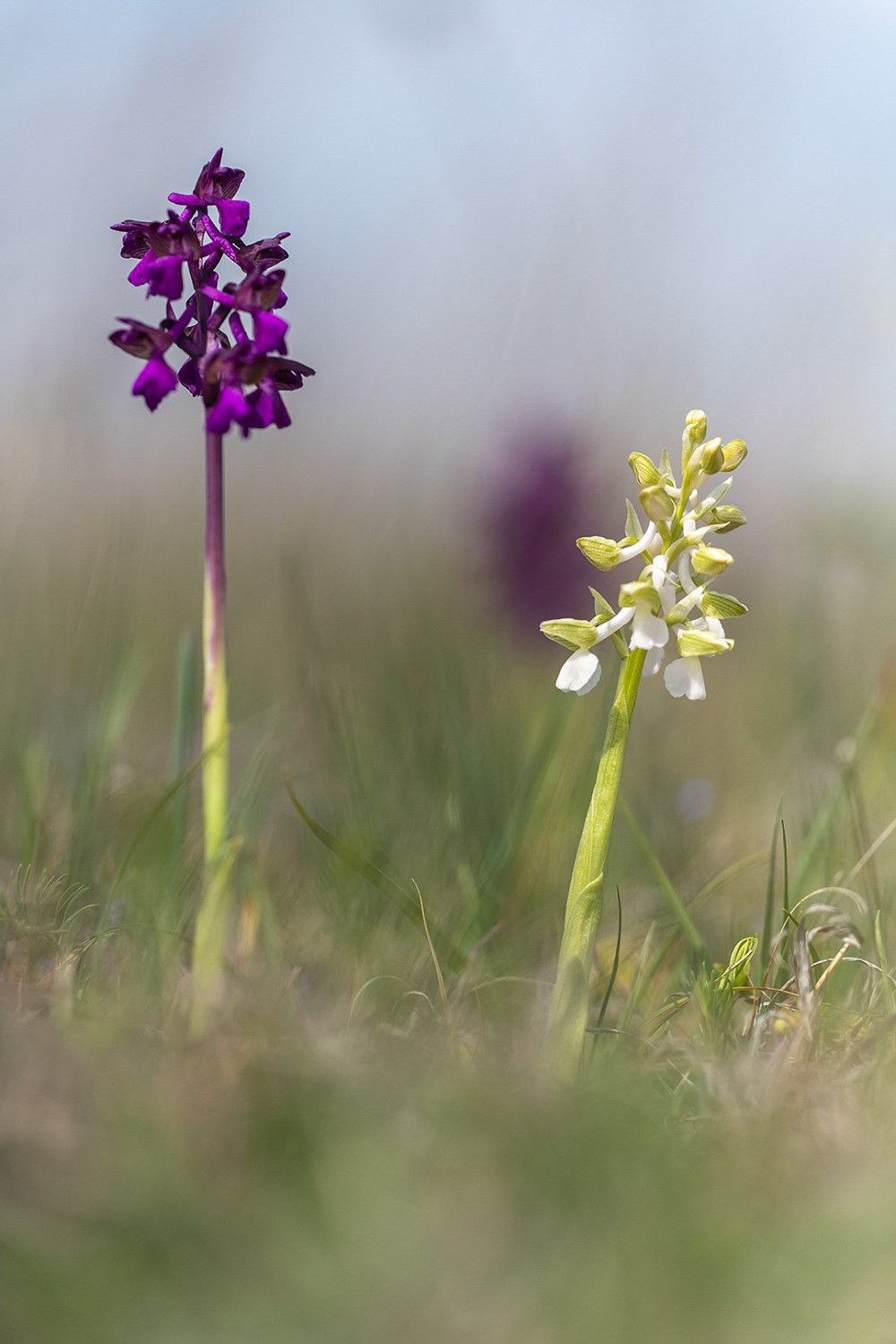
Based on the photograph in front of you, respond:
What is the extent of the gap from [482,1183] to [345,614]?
6.88ft

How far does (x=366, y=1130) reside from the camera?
825 millimetres

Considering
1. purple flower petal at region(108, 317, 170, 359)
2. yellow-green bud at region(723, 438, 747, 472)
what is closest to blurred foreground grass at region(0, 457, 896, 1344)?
yellow-green bud at region(723, 438, 747, 472)

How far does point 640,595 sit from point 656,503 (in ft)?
0.35

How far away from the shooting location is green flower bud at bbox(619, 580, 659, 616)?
3.76 ft

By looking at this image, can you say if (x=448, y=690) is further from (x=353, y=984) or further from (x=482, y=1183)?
(x=482, y=1183)

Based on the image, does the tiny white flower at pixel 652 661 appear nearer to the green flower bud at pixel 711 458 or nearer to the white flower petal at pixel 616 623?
the white flower petal at pixel 616 623

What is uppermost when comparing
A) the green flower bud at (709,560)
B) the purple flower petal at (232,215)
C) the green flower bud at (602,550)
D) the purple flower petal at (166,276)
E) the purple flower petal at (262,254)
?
the purple flower petal at (232,215)

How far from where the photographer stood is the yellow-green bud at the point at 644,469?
120 centimetres

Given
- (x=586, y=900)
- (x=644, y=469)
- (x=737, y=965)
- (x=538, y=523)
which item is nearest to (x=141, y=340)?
(x=644, y=469)

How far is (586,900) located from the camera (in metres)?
1.16

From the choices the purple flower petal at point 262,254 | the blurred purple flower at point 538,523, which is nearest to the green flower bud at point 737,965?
the purple flower petal at point 262,254

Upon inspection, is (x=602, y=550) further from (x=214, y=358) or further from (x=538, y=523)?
(x=538, y=523)

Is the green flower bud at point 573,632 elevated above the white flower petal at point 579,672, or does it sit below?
above

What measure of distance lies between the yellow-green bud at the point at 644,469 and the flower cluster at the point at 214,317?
0.43 meters
